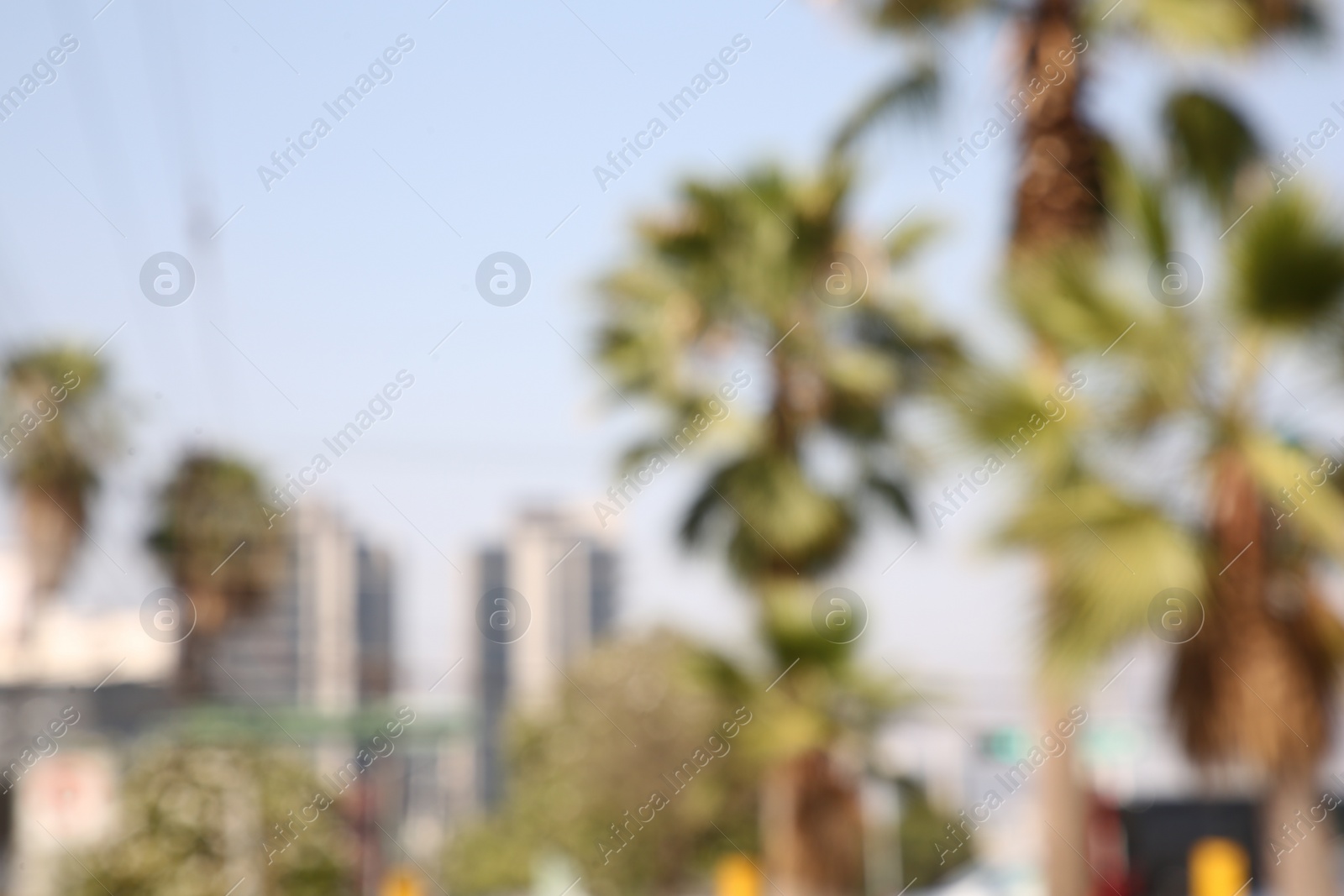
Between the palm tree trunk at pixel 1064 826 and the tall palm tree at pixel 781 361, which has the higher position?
the tall palm tree at pixel 781 361

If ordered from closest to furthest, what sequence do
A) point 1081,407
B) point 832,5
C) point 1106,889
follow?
point 1081,407
point 832,5
point 1106,889

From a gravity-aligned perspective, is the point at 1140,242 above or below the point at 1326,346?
above

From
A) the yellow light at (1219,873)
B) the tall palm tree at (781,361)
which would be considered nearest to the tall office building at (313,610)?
the tall palm tree at (781,361)

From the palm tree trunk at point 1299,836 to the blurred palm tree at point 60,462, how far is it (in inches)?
897

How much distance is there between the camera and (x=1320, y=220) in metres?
5.02

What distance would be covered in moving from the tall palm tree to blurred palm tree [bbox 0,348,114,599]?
15174 millimetres

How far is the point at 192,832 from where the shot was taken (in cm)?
2294

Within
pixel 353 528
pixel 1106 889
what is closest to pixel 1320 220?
pixel 1106 889

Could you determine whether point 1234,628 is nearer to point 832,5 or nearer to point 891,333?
point 832,5

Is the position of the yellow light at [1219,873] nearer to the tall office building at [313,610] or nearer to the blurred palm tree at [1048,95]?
the blurred palm tree at [1048,95]

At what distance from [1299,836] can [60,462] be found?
24406mm

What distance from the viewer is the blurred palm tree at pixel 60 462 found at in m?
25.1

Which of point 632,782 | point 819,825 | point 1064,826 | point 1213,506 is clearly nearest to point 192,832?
point 819,825

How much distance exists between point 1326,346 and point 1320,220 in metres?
0.45
